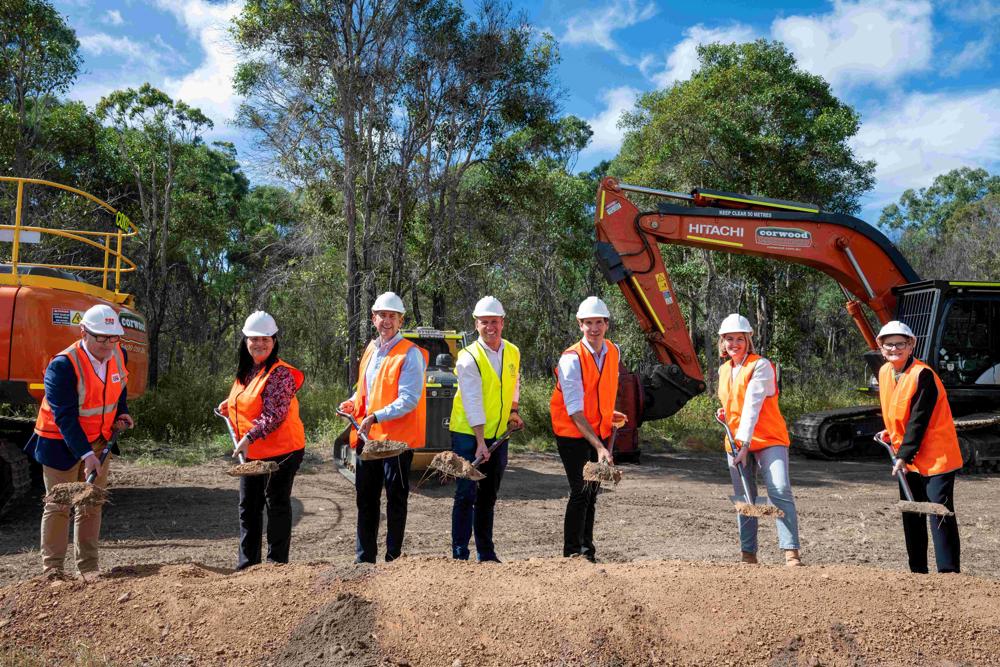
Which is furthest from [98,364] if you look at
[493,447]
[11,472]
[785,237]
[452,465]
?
[785,237]

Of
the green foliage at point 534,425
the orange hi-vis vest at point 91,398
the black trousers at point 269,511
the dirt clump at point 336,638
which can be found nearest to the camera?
the dirt clump at point 336,638

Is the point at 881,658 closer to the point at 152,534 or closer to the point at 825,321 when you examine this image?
the point at 152,534

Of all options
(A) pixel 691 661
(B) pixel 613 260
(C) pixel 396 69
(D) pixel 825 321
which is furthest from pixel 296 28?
(D) pixel 825 321

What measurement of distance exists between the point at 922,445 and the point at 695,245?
21.3ft

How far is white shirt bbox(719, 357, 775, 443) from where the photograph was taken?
4.77m

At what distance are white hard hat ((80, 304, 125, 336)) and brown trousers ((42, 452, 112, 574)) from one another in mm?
796

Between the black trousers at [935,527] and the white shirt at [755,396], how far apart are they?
101 centimetres

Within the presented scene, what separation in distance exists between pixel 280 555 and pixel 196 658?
1328mm

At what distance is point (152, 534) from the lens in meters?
6.73

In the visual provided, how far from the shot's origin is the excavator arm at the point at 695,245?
34.1 feet

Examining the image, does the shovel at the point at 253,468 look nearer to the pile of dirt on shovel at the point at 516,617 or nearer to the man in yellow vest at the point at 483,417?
the pile of dirt on shovel at the point at 516,617

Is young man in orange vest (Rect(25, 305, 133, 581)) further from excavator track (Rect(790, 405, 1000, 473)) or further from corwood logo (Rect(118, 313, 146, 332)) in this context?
excavator track (Rect(790, 405, 1000, 473))

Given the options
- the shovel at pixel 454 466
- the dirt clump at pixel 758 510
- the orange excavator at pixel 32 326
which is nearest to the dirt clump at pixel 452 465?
the shovel at pixel 454 466

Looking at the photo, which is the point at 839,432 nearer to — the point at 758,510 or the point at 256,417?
the point at 758,510
